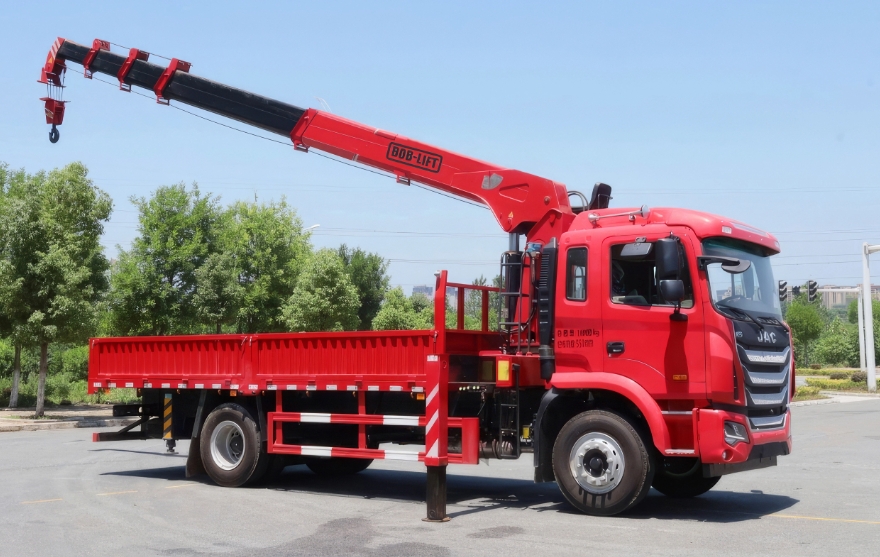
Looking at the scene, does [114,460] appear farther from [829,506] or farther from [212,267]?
[212,267]

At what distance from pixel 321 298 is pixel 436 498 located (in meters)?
29.8

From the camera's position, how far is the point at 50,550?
8.01m

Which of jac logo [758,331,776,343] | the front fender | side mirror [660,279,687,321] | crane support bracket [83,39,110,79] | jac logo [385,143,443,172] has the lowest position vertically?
the front fender

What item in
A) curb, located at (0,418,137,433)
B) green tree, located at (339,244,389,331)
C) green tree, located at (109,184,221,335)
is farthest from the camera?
green tree, located at (339,244,389,331)

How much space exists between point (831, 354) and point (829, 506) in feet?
267

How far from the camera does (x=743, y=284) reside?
9828mm

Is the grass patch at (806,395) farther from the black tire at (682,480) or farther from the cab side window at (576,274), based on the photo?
the cab side window at (576,274)

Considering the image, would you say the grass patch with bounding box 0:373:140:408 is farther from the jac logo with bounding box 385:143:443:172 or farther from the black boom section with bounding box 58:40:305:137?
the jac logo with bounding box 385:143:443:172

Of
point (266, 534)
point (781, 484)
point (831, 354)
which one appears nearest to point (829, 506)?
point (781, 484)

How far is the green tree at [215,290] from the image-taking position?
3034cm

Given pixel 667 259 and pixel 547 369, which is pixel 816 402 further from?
pixel 667 259

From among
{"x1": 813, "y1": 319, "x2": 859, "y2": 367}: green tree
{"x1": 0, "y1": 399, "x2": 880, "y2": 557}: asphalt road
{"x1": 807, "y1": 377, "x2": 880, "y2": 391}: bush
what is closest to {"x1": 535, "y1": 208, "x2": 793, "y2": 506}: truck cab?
{"x1": 0, "y1": 399, "x2": 880, "y2": 557}: asphalt road

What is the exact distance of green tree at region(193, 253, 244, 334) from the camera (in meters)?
30.3

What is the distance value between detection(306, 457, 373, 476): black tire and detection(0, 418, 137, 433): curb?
11.9 m
